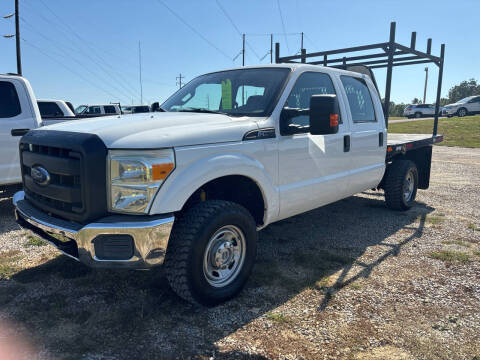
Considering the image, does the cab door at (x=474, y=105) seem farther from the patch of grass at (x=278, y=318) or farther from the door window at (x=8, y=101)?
the patch of grass at (x=278, y=318)

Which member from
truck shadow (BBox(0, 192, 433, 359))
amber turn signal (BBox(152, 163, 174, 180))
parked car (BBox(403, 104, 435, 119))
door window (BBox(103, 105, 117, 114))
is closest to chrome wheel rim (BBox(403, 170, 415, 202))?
truck shadow (BBox(0, 192, 433, 359))

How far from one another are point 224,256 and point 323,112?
1.46 m

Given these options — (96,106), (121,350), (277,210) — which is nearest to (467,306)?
(277,210)

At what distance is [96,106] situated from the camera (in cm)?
2302

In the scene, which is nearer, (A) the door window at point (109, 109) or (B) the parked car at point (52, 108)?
(B) the parked car at point (52, 108)

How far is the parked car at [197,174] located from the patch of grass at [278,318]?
14.2 inches

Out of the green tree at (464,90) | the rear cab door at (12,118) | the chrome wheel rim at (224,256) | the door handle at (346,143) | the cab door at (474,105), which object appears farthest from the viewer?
the green tree at (464,90)

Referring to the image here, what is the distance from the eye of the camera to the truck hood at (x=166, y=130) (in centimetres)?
265

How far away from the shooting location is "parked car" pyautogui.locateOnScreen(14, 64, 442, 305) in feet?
8.60

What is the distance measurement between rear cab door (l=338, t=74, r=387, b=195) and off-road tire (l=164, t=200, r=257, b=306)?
2157mm

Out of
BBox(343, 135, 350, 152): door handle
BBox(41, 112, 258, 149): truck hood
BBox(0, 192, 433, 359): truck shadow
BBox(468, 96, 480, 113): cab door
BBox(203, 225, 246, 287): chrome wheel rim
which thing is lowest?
BBox(0, 192, 433, 359): truck shadow

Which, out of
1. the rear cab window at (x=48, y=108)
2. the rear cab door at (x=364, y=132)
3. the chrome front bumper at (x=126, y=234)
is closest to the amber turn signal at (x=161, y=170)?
the chrome front bumper at (x=126, y=234)

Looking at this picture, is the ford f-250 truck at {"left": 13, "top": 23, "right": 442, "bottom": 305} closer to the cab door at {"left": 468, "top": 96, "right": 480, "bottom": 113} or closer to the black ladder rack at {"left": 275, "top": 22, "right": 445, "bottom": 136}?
the black ladder rack at {"left": 275, "top": 22, "right": 445, "bottom": 136}

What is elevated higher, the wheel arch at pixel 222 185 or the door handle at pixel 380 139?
the door handle at pixel 380 139
